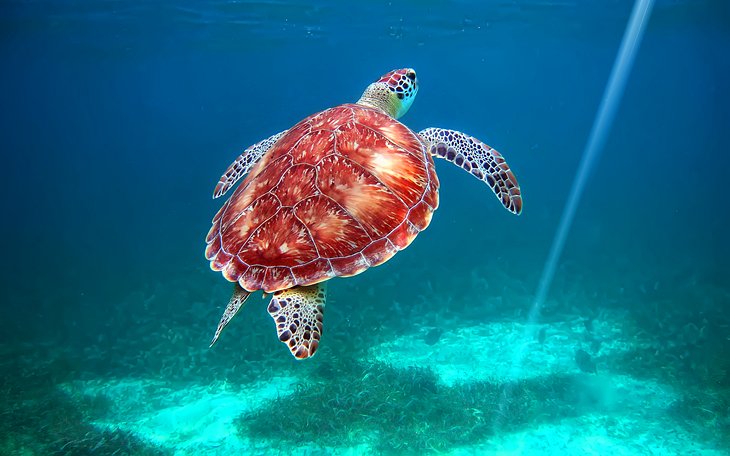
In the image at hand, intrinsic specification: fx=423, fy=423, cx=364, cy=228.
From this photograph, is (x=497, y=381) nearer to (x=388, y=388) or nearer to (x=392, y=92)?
(x=388, y=388)

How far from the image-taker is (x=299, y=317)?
10.3ft

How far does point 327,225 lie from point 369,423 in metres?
3.54

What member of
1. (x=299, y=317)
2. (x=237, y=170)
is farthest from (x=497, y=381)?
(x=237, y=170)

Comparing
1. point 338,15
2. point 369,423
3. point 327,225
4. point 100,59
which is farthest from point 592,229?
point 100,59

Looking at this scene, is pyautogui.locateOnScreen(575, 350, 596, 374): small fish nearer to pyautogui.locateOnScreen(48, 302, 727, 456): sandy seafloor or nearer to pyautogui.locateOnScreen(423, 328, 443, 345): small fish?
pyautogui.locateOnScreen(48, 302, 727, 456): sandy seafloor

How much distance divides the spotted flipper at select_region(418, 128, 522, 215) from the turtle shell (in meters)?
0.73

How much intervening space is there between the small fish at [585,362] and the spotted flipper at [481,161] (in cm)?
410

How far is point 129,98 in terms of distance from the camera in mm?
45188

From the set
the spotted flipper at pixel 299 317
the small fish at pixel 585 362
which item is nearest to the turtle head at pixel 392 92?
the spotted flipper at pixel 299 317

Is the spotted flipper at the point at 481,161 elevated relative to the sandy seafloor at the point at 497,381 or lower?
elevated

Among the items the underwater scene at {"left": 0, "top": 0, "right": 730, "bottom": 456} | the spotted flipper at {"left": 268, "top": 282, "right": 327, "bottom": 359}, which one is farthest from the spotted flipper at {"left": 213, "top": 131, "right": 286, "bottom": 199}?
the spotted flipper at {"left": 268, "top": 282, "right": 327, "bottom": 359}

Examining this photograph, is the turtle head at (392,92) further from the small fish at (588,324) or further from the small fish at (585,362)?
the small fish at (588,324)

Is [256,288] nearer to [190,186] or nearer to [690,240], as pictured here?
[690,240]

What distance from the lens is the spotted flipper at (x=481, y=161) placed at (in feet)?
14.0
